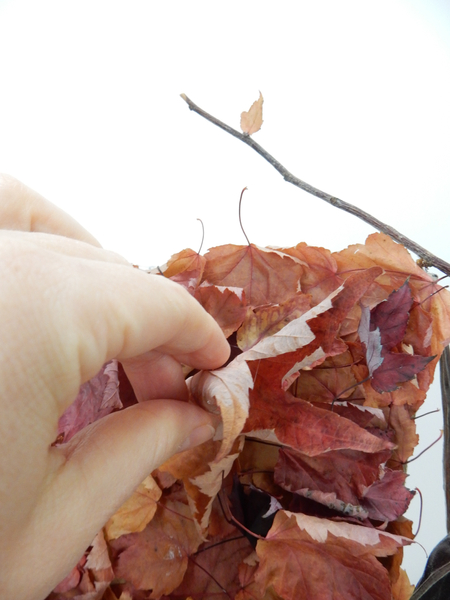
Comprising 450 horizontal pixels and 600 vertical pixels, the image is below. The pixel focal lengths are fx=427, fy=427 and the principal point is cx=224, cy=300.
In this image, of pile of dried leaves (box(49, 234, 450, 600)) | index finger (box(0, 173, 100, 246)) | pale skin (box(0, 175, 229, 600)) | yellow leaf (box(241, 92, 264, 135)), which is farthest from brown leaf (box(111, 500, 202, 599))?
yellow leaf (box(241, 92, 264, 135))

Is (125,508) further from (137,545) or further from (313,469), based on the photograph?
(313,469)

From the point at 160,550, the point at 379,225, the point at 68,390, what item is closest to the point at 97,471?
the point at 68,390

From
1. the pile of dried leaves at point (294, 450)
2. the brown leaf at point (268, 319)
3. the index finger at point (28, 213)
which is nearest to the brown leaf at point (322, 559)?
the pile of dried leaves at point (294, 450)

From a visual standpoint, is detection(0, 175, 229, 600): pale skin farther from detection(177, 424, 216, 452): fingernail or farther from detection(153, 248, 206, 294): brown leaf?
detection(153, 248, 206, 294): brown leaf

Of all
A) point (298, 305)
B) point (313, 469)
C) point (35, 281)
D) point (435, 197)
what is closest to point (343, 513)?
point (313, 469)

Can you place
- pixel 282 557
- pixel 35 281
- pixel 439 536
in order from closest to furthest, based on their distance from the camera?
pixel 35 281 → pixel 282 557 → pixel 439 536

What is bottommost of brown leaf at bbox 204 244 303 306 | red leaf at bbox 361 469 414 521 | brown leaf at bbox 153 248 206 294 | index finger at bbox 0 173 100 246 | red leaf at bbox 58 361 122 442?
red leaf at bbox 58 361 122 442

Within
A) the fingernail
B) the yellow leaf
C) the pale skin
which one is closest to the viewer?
the pale skin
